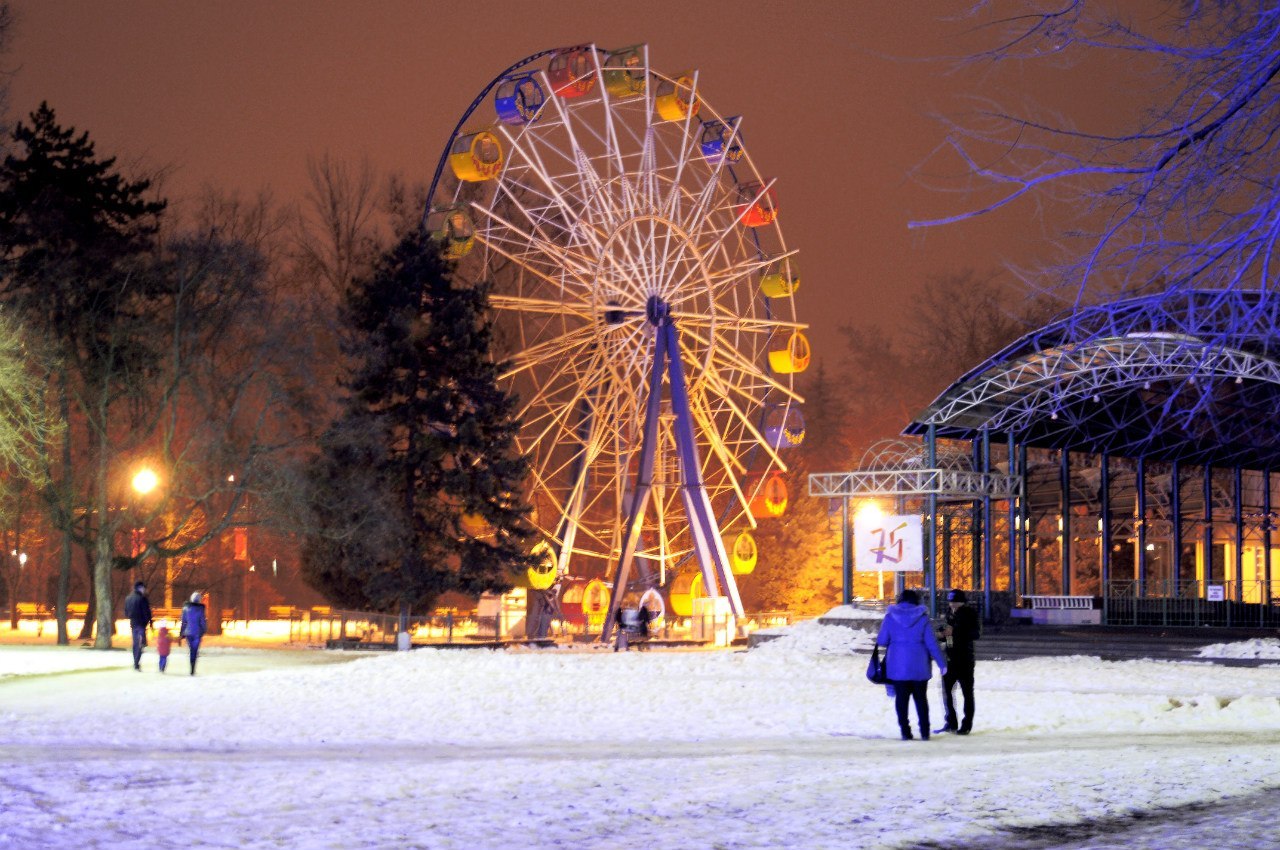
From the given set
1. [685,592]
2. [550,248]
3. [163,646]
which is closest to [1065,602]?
[685,592]

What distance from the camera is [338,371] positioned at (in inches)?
1686

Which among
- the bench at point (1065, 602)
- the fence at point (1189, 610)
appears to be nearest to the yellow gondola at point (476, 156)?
the bench at point (1065, 602)

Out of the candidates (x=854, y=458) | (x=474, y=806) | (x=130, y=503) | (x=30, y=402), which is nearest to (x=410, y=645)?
(x=130, y=503)

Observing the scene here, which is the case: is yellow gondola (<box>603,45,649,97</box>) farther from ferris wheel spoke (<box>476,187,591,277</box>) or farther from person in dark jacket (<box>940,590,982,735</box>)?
person in dark jacket (<box>940,590,982,735</box>)

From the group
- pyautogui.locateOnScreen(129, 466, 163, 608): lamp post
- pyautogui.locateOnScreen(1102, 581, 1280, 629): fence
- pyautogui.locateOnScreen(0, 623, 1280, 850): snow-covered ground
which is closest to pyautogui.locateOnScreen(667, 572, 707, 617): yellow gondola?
pyautogui.locateOnScreen(1102, 581, 1280, 629): fence

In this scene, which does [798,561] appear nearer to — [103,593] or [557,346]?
[557,346]

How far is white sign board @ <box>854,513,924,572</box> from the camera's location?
A: 33938mm

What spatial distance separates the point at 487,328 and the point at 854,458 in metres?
31.4

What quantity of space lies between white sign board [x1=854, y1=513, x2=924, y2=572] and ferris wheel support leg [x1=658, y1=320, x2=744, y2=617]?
15.9 ft

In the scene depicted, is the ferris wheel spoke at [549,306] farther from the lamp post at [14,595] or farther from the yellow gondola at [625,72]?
the lamp post at [14,595]

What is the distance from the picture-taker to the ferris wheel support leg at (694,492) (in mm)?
37969

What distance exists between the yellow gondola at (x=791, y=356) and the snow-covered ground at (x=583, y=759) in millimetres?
19803

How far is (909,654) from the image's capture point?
13461 mm

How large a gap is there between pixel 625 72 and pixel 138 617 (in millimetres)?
19713
